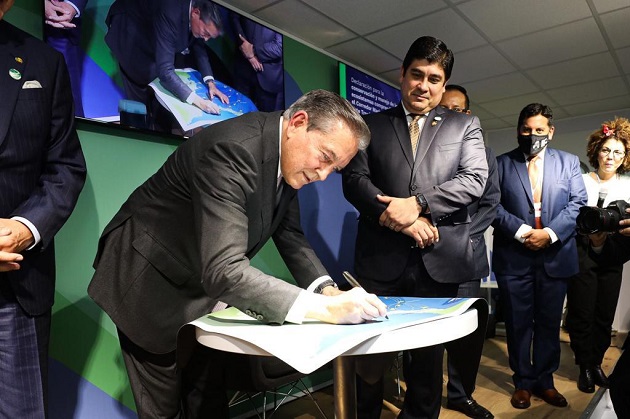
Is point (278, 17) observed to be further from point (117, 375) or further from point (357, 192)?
point (117, 375)

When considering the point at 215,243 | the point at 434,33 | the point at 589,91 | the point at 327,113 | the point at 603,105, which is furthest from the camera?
the point at 603,105

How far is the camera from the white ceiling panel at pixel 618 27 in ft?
9.31

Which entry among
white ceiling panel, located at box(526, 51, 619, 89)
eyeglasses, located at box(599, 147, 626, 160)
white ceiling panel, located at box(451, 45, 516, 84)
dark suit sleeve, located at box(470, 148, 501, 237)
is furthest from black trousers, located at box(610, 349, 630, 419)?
white ceiling panel, located at box(526, 51, 619, 89)

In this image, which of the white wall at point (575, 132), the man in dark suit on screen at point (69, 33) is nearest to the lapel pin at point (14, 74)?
the man in dark suit on screen at point (69, 33)

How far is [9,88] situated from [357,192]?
113 cm

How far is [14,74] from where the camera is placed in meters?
1.15

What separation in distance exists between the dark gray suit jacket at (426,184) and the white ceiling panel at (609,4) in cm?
170

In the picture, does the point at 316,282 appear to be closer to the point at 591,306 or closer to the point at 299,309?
the point at 299,309

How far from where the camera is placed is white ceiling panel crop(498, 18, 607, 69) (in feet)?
9.89

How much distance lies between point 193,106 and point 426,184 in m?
1.21

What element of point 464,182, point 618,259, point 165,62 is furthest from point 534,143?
point 165,62

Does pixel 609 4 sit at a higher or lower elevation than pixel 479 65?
higher

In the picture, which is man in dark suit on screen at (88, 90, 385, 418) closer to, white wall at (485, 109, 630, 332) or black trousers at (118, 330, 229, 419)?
black trousers at (118, 330, 229, 419)

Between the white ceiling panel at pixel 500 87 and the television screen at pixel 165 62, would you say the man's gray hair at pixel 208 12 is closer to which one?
the television screen at pixel 165 62
